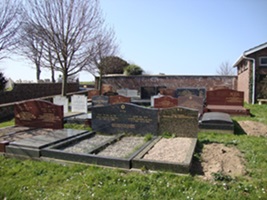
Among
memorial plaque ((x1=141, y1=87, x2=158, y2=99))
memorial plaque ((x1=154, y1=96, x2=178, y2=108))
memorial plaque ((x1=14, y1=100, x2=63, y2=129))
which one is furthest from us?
memorial plaque ((x1=141, y1=87, x2=158, y2=99))

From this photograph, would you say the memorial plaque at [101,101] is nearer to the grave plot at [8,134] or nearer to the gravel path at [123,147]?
the grave plot at [8,134]

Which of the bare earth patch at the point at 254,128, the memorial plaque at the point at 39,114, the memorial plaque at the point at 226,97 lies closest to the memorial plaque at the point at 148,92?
the memorial plaque at the point at 226,97

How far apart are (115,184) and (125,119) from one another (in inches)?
129

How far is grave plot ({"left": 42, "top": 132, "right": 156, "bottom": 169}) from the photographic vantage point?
15.7ft

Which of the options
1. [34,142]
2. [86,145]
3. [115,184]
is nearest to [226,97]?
[86,145]

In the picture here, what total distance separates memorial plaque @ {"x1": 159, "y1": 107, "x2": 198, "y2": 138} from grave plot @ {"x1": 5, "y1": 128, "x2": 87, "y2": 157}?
2.39 metres

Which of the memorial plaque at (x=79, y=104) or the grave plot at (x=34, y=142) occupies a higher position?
the memorial plaque at (x=79, y=104)

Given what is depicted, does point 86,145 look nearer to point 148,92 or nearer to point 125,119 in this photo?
point 125,119

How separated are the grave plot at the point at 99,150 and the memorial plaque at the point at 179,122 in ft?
2.05

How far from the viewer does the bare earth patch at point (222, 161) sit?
171 inches

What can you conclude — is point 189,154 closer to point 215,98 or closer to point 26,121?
point 26,121

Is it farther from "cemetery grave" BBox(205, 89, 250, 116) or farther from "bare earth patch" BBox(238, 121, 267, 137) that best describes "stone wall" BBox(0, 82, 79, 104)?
"bare earth patch" BBox(238, 121, 267, 137)

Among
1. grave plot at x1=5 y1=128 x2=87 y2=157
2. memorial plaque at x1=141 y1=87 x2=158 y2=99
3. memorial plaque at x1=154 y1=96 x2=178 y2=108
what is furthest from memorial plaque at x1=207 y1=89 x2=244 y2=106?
grave plot at x1=5 y1=128 x2=87 y2=157

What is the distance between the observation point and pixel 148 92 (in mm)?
19094
